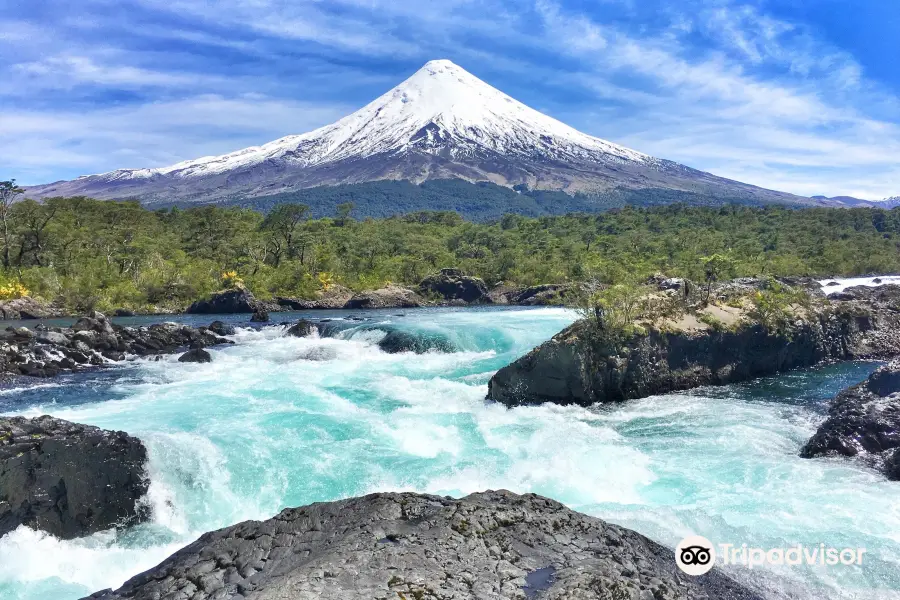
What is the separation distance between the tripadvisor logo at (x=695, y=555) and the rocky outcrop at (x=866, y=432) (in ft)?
13.1

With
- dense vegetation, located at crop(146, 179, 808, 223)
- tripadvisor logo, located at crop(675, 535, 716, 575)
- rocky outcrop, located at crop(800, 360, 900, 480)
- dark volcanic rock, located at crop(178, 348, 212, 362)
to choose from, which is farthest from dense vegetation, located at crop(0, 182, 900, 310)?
dense vegetation, located at crop(146, 179, 808, 223)

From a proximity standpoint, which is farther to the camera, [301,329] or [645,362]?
[301,329]

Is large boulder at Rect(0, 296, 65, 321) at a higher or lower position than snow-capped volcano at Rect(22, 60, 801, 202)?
lower

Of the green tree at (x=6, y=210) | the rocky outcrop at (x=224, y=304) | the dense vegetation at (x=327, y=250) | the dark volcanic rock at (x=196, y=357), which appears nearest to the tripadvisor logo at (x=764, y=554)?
the dark volcanic rock at (x=196, y=357)

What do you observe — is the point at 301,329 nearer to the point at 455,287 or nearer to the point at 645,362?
→ the point at 645,362

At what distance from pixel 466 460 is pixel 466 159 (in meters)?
185

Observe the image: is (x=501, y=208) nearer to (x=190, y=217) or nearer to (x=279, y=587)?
(x=190, y=217)

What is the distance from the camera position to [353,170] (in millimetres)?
174500

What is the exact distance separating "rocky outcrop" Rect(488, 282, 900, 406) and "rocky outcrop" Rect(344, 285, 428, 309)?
2845 centimetres

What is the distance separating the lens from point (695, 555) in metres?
4.78

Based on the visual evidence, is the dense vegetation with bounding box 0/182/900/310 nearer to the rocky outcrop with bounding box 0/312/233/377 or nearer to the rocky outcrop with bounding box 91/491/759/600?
the rocky outcrop with bounding box 0/312/233/377

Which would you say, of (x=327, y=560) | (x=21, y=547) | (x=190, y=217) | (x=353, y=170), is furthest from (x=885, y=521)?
(x=353, y=170)

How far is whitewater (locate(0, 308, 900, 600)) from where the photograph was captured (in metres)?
5.77

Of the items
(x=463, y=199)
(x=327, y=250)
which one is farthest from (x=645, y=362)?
(x=463, y=199)
